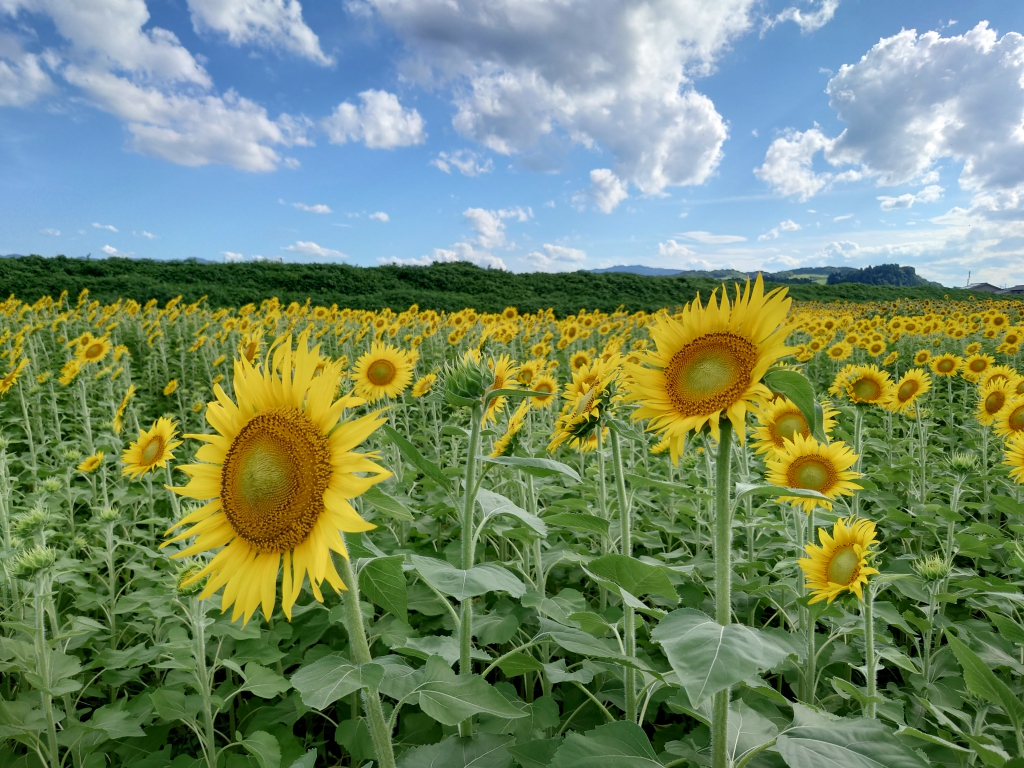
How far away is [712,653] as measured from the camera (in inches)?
43.2

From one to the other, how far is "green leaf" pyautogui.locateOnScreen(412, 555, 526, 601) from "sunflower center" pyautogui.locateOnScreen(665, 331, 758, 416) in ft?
2.11

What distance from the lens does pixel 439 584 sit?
4.66 ft

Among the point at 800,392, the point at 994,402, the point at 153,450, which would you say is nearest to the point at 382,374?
the point at 153,450

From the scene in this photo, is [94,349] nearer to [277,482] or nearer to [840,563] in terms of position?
[277,482]

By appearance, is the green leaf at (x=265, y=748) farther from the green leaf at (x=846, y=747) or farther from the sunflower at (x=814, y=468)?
the sunflower at (x=814, y=468)

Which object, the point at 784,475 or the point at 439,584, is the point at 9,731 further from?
the point at 784,475

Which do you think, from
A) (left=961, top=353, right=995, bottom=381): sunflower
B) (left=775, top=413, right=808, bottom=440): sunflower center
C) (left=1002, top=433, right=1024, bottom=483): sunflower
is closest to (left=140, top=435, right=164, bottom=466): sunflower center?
(left=775, top=413, right=808, bottom=440): sunflower center

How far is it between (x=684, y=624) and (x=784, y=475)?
70.7 inches

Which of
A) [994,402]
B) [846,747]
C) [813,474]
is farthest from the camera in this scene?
[994,402]

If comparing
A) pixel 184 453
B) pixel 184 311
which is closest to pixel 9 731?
pixel 184 453

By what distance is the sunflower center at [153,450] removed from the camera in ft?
11.4

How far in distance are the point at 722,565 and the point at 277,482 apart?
1.09 meters

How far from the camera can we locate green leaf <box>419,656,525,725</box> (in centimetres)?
135

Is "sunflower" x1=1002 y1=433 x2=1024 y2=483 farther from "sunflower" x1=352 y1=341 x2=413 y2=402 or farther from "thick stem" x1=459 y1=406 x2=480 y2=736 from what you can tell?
"sunflower" x1=352 y1=341 x2=413 y2=402
